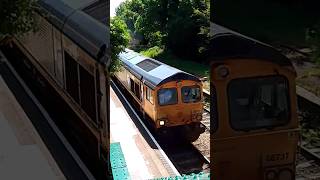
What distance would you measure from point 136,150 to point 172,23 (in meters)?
0.68

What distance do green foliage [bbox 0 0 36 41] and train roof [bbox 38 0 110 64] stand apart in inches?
2.8

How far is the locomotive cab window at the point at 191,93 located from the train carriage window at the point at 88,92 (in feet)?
1.54

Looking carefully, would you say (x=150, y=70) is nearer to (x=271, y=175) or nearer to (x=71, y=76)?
(x=71, y=76)

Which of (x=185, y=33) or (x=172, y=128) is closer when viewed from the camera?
(x=185, y=33)

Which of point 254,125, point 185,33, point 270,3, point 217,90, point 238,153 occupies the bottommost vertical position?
point 238,153

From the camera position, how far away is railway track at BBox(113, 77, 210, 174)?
2.01 m

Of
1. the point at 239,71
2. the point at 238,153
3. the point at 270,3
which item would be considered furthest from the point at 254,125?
the point at 270,3

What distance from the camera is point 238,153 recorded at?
72.6 inches

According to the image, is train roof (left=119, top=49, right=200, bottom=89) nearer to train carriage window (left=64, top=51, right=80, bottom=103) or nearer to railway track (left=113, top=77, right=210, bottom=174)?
railway track (left=113, top=77, right=210, bottom=174)

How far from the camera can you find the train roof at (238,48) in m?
1.74

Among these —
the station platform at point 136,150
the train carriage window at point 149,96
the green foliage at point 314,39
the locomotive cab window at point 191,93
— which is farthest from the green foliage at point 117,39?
the green foliage at point 314,39

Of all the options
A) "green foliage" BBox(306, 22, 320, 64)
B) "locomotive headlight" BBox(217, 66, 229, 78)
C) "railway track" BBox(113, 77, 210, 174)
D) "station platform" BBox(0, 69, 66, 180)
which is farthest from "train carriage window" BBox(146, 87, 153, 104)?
"green foliage" BBox(306, 22, 320, 64)

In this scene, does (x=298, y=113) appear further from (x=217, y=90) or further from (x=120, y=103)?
(x=120, y=103)

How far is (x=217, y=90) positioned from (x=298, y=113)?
40 cm
